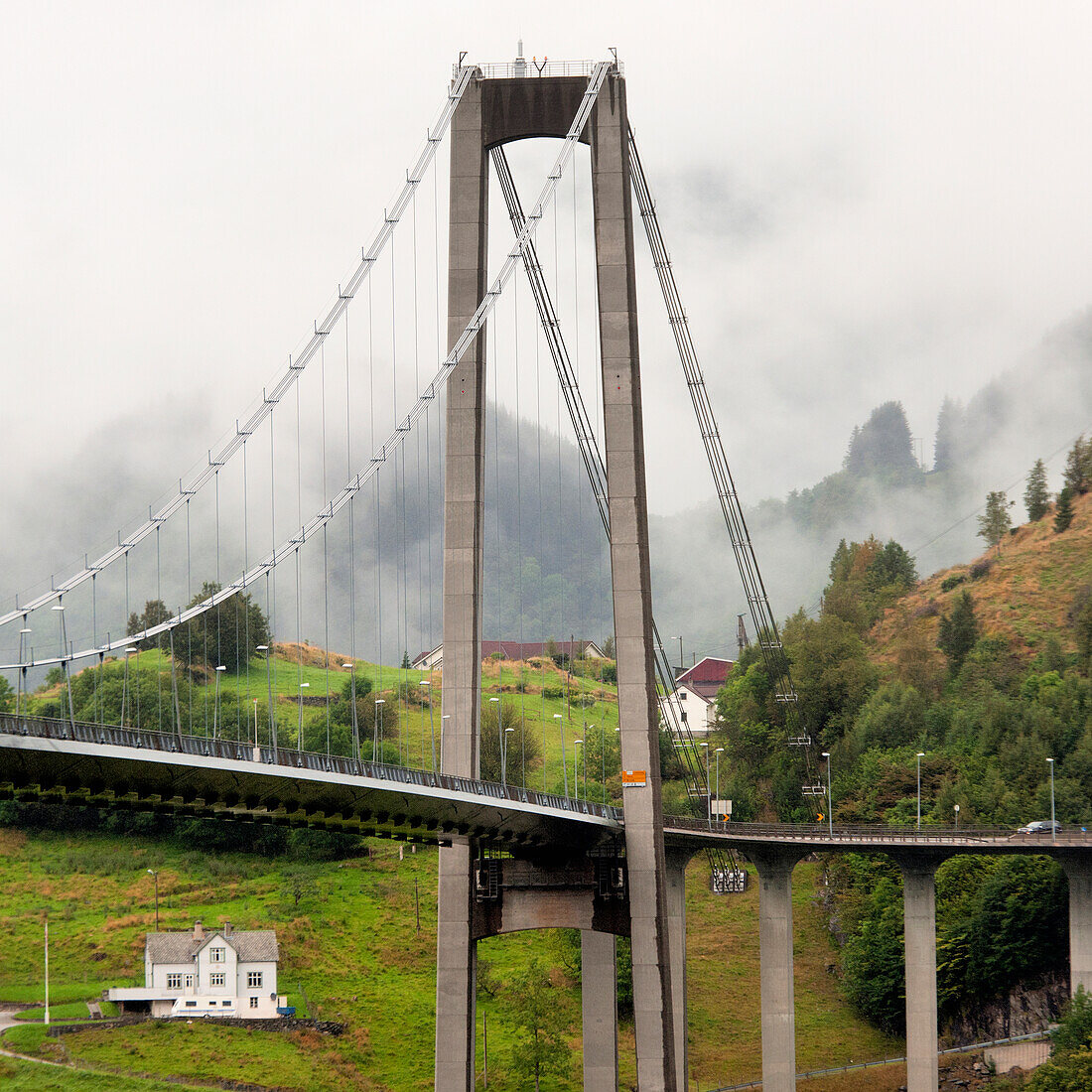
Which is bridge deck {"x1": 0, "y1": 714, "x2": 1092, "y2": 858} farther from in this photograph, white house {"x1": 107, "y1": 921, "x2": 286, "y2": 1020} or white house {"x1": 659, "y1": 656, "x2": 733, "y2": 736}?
white house {"x1": 659, "y1": 656, "x2": 733, "y2": 736}

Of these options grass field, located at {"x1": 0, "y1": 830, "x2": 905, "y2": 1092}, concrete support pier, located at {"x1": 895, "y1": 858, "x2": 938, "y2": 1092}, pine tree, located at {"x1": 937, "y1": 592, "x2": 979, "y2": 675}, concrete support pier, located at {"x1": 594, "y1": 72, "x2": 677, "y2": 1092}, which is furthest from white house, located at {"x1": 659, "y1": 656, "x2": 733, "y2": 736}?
concrete support pier, located at {"x1": 594, "y1": 72, "x2": 677, "y2": 1092}

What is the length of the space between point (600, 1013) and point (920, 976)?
20000 millimetres

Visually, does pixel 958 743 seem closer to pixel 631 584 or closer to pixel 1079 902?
pixel 1079 902

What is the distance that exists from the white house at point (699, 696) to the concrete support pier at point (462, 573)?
Answer: 82.2 m

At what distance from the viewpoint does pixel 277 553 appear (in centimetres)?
5847

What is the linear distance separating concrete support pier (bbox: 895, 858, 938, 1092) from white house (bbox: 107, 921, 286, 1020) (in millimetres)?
31140

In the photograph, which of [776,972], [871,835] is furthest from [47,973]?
[871,835]

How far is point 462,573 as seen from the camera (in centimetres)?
6291

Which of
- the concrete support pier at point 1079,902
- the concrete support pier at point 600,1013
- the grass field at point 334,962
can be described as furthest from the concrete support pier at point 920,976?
the concrete support pier at point 600,1013

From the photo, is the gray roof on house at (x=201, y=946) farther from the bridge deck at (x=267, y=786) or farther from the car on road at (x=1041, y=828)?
the car on road at (x=1041, y=828)

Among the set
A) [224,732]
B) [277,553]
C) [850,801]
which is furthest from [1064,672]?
[277,553]

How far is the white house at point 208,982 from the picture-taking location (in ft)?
292

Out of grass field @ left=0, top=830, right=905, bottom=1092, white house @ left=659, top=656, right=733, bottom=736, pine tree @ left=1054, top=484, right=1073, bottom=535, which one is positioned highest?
pine tree @ left=1054, top=484, right=1073, bottom=535

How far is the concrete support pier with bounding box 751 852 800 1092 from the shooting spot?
8175cm
